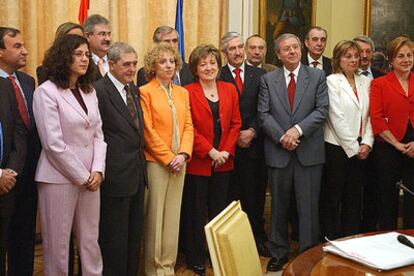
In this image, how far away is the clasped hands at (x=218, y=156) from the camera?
12.7 feet

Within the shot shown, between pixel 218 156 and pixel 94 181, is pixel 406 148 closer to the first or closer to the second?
pixel 218 156

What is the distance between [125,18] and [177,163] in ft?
6.22

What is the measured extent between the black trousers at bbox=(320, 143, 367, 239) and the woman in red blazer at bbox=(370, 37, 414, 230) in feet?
0.54

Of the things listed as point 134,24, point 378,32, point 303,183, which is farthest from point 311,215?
point 378,32

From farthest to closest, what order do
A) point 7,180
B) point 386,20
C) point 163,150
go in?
point 386,20 → point 163,150 → point 7,180

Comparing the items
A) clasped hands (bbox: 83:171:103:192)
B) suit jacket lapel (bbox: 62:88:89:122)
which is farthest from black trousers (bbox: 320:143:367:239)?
suit jacket lapel (bbox: 62:88:89:122)

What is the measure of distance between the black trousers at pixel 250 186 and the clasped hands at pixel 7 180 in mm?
1761

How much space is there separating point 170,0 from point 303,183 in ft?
7.14

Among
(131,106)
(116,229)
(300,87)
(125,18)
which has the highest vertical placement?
(125,18)

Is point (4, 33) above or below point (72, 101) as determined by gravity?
above

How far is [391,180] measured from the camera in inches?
164

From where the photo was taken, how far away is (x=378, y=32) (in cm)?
621

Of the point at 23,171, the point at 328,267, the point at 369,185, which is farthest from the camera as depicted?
the point at 369,185

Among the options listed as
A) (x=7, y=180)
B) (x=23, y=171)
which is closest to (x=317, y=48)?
(x=23, y=171)
